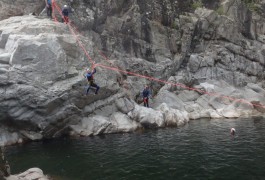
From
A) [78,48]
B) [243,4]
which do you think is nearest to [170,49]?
[243,4]

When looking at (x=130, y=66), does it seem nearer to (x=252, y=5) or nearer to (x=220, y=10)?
(x=220, y=10)

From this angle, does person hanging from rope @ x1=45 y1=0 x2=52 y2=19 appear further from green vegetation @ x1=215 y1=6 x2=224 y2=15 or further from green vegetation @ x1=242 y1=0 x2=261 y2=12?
green vegetation @ x1=242 y1=0 x2=261 y2=12

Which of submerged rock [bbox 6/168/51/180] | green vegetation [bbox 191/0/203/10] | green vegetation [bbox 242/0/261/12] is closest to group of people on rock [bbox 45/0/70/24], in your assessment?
submerged rock [bbox 6/168/51/180]

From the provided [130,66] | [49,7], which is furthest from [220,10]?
[49,7]

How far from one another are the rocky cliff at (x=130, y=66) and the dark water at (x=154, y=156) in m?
3.24

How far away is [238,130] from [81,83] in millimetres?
17135

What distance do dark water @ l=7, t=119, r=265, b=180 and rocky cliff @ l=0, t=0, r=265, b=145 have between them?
3.24m

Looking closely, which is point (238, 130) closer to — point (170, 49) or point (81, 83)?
point (81, 83)

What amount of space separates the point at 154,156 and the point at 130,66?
83.1ft

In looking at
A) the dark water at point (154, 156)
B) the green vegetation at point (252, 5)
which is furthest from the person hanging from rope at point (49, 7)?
the green vegetation at point (252, 5)

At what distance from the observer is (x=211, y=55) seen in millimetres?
51906

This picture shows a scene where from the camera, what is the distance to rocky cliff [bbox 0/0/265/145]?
30141 millimetres

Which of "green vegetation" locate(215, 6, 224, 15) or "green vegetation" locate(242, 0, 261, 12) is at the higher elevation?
"green vegetation" locate(242, 0, 261, 12)

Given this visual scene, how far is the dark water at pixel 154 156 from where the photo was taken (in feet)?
64.8
